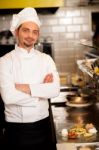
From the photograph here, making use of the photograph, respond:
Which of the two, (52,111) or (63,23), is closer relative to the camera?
(52,111)

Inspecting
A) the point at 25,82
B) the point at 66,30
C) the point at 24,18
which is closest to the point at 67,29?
the point at 66,30

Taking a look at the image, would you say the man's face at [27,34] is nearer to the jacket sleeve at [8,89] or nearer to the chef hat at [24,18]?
the chef hat at [24,18]

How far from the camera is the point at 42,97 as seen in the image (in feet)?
7.29

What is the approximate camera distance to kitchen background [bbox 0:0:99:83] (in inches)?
163

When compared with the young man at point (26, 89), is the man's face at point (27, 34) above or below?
above

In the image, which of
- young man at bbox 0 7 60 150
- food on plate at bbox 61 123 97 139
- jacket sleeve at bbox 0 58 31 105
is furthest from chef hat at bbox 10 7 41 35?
food on plate at bbox 61 123 97 139

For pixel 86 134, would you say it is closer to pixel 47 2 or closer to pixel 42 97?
pixel 42 97

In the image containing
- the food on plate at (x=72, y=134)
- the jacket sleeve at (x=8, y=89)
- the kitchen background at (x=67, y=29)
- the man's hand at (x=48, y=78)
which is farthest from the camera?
the kitchen background at (x=67, y=29)

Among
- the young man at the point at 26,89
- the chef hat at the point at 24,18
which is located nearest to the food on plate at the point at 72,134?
the young man at the point at 26,89

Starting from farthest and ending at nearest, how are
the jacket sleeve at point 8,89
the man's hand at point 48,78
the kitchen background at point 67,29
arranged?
the kitchen background at point 67,29 < the man's hand at point 48,78 < the jacket sleeve at point 8,89

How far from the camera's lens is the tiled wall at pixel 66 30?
4.15 meters

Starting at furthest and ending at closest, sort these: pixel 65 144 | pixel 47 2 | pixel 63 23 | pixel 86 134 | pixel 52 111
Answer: pixel 63 23 → pixel 47 2 → pixel 52 111 → pixel 86 134 → pixel 65 144

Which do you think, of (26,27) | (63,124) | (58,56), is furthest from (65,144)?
(58,56)

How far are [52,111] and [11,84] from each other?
590 millimetres
